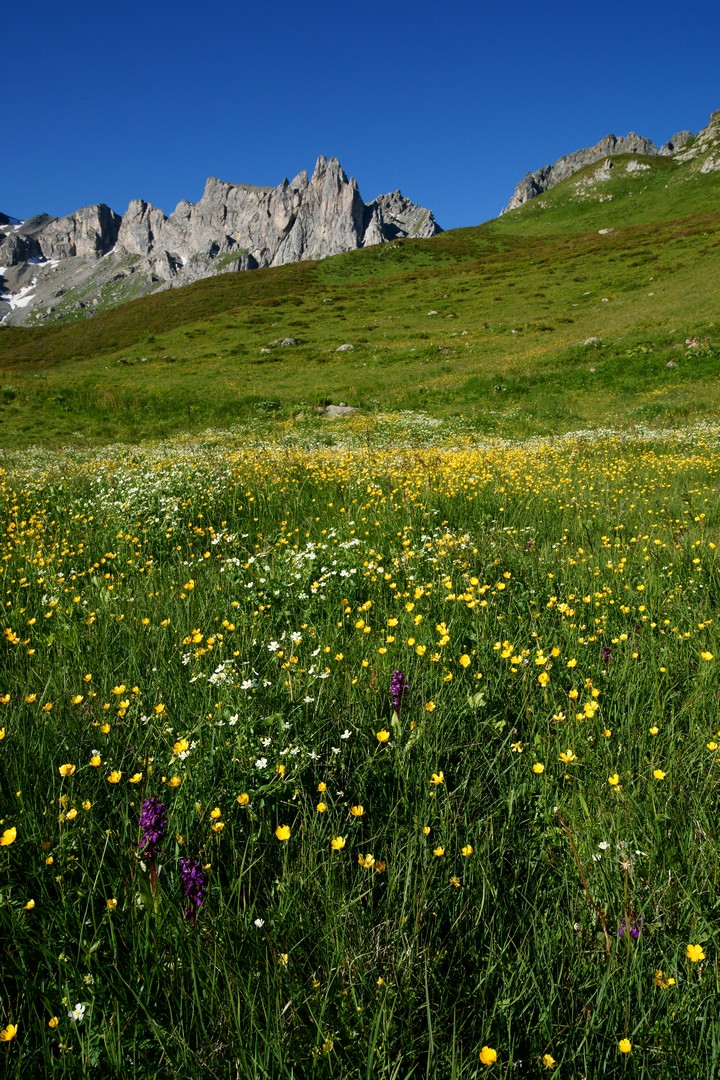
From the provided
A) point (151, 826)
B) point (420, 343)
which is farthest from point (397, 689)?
point (420, 343)

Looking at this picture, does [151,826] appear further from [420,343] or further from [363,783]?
[420,343]

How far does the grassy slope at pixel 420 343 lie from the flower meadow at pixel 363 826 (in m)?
16.2

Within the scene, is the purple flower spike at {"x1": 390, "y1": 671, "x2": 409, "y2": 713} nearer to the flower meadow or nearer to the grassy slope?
the flower meadow

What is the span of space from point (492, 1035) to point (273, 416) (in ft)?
84.6

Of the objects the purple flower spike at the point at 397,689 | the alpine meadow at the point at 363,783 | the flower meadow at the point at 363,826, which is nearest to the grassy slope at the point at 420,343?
the alpine meadow at the point at 363,783

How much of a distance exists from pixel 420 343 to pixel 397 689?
142 ft

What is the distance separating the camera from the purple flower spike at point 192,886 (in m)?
1.79

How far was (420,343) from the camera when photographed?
42625 millimetres

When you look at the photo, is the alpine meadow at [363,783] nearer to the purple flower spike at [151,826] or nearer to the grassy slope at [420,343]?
the purple flower spike at [151,826]

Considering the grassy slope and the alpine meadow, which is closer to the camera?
the alpine meadow

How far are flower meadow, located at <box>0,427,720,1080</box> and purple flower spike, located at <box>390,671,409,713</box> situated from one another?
0.12ft

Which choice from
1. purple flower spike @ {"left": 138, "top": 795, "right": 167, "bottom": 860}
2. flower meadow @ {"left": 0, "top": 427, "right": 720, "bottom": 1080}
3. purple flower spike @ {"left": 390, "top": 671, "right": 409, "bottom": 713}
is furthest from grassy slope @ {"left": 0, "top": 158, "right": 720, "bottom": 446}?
purple flower spike @ {"left": 138, "top": 795, "right": 167, "bottom": 860}

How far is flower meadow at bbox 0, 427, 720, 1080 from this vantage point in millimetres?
1539

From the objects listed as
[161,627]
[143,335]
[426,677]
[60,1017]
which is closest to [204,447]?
[161,627]
